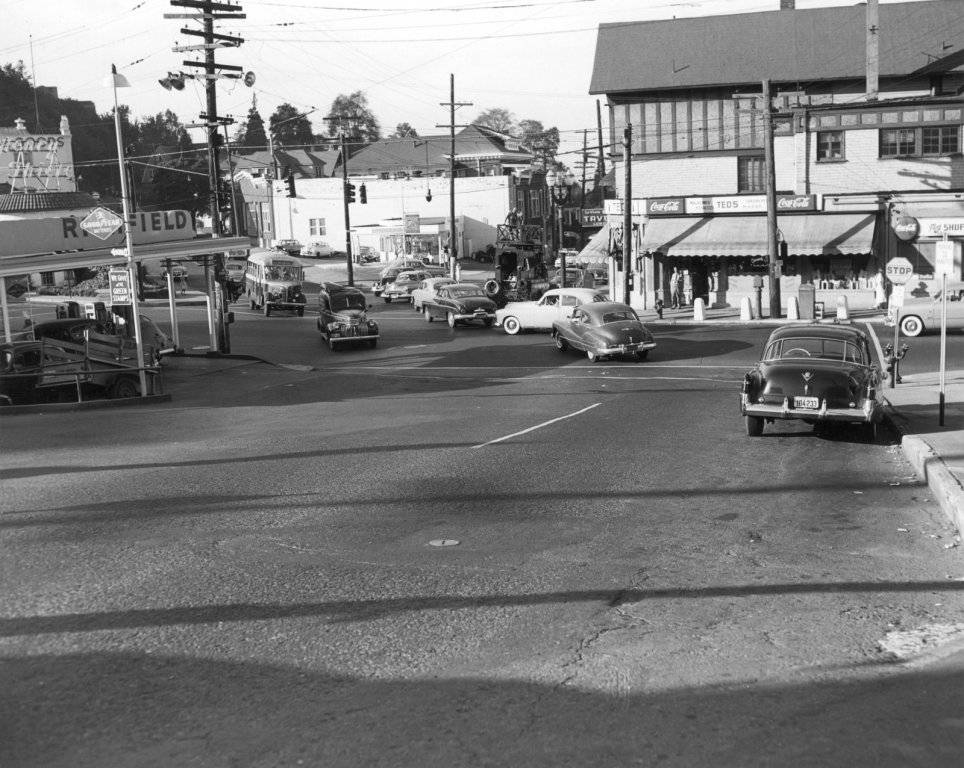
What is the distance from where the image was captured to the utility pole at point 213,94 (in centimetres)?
3403

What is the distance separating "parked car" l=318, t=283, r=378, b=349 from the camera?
35094 mm

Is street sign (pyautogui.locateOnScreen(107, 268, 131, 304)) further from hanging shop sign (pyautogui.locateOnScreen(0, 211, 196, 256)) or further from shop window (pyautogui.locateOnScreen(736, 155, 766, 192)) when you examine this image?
shop window (pyautogui.locateOnScreen(736, 155, 766, 192))

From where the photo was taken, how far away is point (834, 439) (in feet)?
52.0

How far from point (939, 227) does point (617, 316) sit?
18812mm

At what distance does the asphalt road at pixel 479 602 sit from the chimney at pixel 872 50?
31812 millimetres

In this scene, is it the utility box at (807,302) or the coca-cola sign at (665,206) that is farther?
the coca-cola sign at (665,206)

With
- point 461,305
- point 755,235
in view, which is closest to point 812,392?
point 461,305

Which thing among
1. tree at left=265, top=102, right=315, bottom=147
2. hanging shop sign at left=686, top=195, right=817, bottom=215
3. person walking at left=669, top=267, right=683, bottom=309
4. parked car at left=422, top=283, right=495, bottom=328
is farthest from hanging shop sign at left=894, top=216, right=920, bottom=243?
tree at left=265, top=102, right=315, bottom=147

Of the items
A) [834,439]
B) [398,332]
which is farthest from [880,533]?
[398,332]

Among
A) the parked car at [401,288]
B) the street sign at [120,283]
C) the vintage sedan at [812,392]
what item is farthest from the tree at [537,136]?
the vintage sedan at [812,392]

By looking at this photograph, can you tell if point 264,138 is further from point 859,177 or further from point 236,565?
point 236,565

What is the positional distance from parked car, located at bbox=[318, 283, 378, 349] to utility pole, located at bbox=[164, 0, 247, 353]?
3.40 m

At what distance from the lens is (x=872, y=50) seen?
43.0 metres

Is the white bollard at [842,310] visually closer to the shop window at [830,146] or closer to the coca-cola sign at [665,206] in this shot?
the shop window at [830,146]
